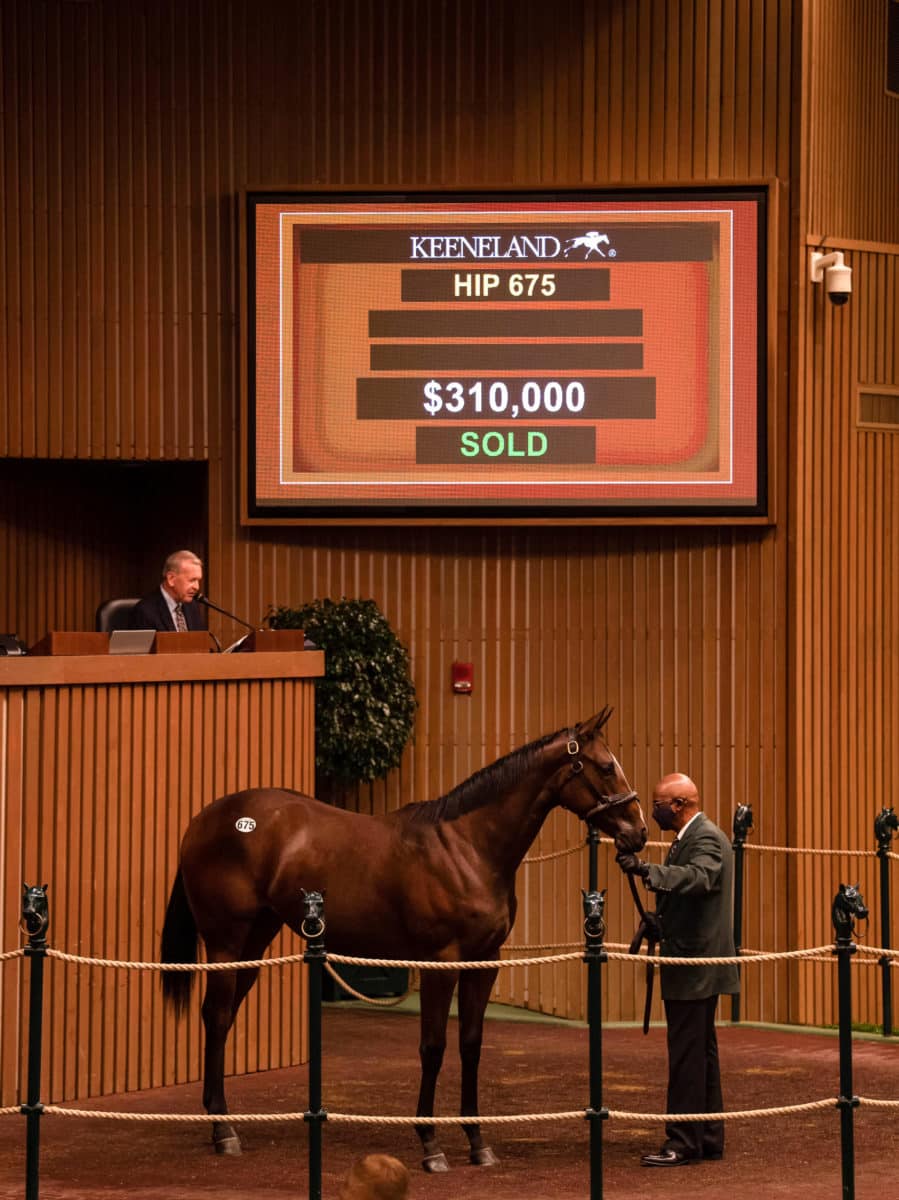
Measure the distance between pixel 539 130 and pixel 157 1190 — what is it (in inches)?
270

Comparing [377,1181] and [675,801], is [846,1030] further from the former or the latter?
[377,1181]

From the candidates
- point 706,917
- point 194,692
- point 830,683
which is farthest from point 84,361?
point 706,917

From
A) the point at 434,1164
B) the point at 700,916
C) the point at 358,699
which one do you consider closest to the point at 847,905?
the point at 700,916

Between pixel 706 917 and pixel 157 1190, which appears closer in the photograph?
pixel 157 1190

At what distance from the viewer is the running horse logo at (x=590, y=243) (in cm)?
1108

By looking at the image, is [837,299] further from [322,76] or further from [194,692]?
[194,692]

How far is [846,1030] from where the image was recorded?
677 centimetres

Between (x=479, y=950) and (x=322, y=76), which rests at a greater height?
(x=322, y=76)

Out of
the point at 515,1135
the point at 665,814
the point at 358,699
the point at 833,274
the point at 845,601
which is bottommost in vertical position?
the point at 515,1135

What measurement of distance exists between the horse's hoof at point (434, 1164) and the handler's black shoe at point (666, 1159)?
79 cm

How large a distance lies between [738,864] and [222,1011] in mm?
3975

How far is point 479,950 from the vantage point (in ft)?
25.2

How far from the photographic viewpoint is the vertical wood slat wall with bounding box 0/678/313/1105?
8.48 meters

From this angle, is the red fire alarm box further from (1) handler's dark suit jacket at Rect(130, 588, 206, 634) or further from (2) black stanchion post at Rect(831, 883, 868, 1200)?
(2) black stanchion post at Rect(831, 883, 868, 1200)
